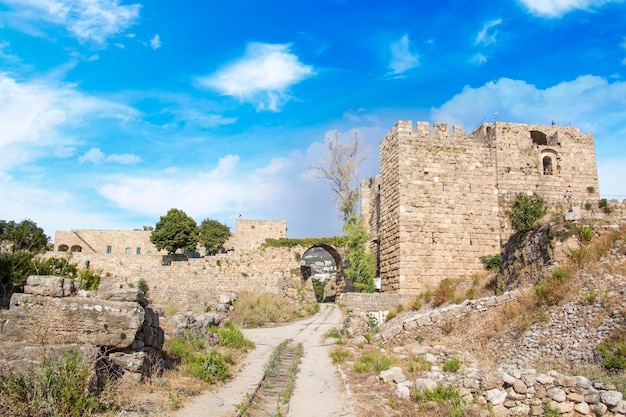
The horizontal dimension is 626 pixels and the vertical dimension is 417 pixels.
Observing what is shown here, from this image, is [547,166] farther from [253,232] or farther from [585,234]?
[253,232]

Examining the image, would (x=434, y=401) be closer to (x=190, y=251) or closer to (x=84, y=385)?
(x=84, y=385)

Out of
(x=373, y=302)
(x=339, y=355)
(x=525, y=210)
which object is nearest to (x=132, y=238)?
(x=373, y=302)

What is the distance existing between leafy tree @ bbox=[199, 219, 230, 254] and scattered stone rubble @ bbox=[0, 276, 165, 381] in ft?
126

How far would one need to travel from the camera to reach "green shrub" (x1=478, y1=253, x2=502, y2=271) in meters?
17.6

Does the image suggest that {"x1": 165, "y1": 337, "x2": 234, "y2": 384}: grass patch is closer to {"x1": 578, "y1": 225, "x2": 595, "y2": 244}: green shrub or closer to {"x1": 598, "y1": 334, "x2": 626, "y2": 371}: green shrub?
{"x1": 598, "y1": 334, "x2": 626, "y2": 371}: green shrub

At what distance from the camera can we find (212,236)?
46.5 meters

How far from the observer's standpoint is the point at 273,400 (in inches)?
338

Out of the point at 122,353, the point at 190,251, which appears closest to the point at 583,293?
the point at 122,353

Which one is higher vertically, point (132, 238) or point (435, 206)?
point (132, 238)

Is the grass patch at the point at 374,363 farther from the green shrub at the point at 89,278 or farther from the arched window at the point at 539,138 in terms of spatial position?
the green shrub at the point at 89,278

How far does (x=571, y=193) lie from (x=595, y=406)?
1975cm

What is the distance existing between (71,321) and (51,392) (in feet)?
5.54

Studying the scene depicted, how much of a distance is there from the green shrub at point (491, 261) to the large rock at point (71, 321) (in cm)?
1295

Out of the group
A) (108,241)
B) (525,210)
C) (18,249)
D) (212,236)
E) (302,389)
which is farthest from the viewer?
(108,241)
